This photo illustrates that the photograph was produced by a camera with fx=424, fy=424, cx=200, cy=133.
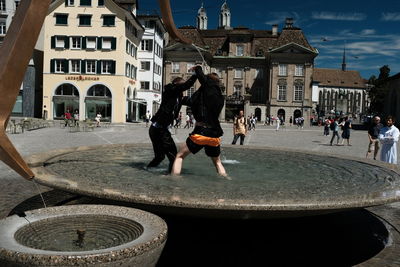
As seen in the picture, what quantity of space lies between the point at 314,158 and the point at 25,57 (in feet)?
22.4

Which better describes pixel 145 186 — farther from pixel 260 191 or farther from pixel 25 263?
pixel 25 263

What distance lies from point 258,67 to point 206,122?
72.1m

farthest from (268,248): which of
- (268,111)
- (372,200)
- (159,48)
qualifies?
(268,111)

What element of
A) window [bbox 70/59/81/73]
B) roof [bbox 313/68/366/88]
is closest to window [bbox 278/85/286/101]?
window [bbox 70/59/81/73]

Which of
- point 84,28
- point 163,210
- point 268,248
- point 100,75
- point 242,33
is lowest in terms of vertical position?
point 268,248

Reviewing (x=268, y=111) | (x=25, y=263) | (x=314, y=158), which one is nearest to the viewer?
(x=25, y=263)

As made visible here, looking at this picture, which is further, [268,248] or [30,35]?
[268,248]

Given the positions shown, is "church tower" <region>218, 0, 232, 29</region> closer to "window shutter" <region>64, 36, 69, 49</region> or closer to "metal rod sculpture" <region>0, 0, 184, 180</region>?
"window shutter" <region>64, 36, 69, 49</region>

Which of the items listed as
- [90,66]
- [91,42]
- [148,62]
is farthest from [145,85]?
[91,42]

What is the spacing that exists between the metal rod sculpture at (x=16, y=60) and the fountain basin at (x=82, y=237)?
63 cm

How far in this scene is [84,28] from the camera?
47.7 m

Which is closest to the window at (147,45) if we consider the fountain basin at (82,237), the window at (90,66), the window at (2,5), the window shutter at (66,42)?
the window at (90,66)

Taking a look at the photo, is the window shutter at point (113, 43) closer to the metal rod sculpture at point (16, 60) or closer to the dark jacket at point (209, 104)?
the dark jacket at point (209, 104)

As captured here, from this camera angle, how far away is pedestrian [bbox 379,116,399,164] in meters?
10.9
